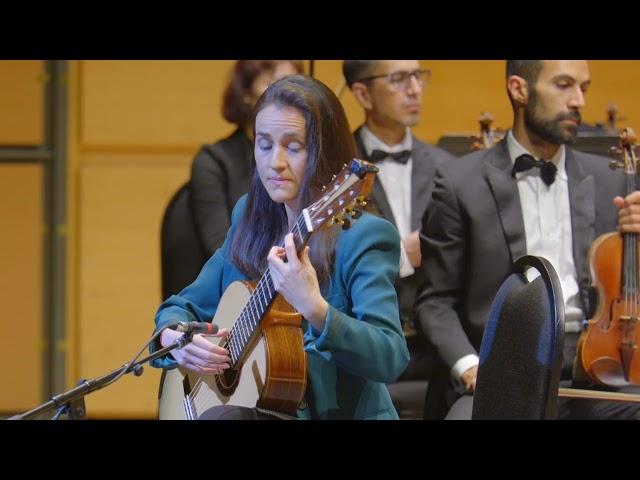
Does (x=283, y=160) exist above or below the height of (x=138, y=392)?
above

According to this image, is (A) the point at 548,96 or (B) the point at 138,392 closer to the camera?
(A) the point at 548,96

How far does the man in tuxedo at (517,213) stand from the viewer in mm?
3762

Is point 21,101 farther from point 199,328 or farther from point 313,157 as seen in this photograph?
point 199,328

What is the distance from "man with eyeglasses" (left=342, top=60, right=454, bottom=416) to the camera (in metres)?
4.08

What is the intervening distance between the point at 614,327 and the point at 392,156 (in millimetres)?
954

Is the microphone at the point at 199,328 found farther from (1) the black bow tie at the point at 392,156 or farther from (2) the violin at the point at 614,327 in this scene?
(1) the black bow tie at the point at 392,156

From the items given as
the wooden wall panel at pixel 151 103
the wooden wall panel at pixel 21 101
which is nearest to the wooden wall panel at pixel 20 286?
the wooden wall panel at pixel 21 101

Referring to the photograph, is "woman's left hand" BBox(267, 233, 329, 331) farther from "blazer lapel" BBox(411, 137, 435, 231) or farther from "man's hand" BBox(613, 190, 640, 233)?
"blazer lapel" BBox(411, 137, 435, 231)

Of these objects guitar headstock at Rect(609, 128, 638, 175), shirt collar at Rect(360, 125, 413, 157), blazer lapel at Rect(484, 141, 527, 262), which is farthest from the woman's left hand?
shirt collar at Rect(360, 125, 413, 157)

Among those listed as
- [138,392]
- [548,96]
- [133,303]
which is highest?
[548,96]
